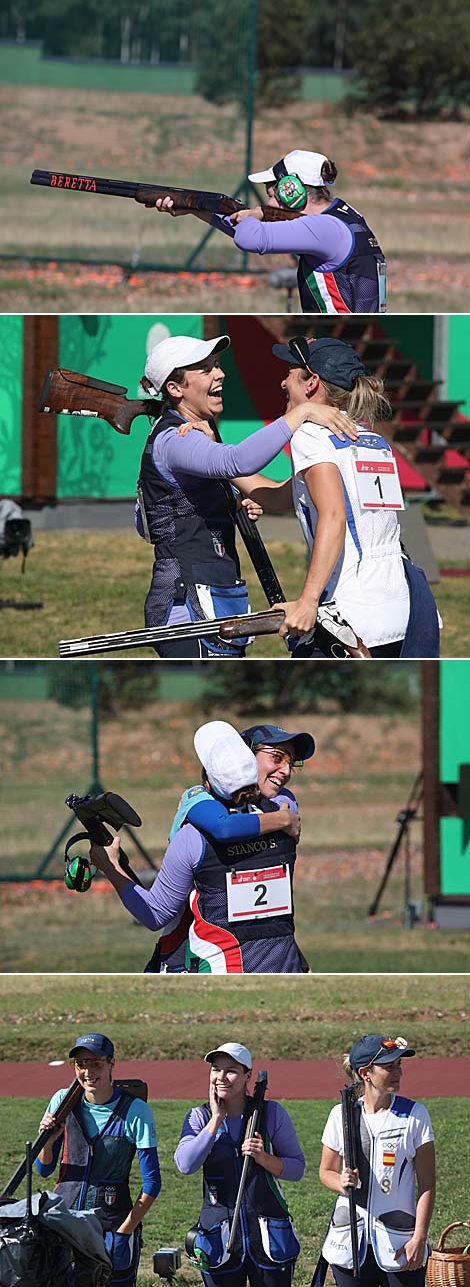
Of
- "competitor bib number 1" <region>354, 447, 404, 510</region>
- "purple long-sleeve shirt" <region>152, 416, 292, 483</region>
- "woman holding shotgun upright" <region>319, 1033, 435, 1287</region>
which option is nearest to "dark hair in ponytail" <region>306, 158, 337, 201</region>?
"purple long-sleeve shirt" <region>152, 416, 292, 483</region>

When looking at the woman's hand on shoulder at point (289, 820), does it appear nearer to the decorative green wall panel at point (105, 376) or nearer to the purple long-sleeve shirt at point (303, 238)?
the purple long-sleeve shirt at point (303, 238)

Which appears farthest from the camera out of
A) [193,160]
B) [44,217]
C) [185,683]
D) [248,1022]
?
[185,683]

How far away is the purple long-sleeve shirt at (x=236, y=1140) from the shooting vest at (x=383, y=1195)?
0.19 meters

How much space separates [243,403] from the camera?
1578cm

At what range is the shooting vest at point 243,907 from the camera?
6238 mm

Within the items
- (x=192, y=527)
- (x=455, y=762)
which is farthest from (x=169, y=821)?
(x=192, y=527)

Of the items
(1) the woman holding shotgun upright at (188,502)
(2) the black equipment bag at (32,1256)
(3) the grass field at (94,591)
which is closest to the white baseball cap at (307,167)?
(1) the woman holding shotgun upright at (188,502)

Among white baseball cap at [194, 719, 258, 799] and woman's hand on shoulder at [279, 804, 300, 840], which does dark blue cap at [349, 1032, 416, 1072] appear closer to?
woman's hand on shoulder at [279, 804, 300, 840]

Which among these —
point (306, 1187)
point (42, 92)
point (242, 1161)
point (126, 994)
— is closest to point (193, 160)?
point (42, 92)

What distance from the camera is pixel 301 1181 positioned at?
8156mm

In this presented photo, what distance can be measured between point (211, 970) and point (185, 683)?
77.3 ft

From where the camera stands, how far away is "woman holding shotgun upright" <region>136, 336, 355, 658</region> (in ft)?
22.9

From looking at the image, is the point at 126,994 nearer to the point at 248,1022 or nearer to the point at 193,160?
the point at 248,1022

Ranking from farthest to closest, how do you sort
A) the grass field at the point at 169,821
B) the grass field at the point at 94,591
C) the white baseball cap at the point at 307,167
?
the grass field at the point at 169,821 < the grass field at the point at 94,591 < the white baseball cap at the point at 307,167
